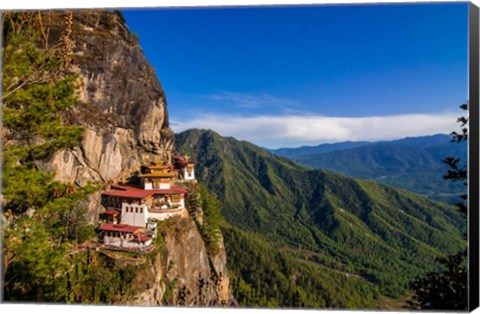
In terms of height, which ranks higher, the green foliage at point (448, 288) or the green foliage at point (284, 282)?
the green foliage at point (448, 288)

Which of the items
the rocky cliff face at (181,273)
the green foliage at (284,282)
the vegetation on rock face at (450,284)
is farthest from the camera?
the green foliage at (284,282)

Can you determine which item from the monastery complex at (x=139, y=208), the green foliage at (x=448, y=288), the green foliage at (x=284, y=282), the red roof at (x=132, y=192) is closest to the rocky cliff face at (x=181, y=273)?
the monastery complex at (x=139, y=208)

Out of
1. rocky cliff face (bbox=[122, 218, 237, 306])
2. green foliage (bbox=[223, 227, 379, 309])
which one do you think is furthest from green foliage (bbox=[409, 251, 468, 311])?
green foliage (bbox=[223, 227, 379, 309])

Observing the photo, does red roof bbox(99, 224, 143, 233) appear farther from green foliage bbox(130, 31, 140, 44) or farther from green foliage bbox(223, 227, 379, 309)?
green foliage bbox(223, 227, 379, 309)

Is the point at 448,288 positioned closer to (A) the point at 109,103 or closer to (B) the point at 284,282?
(A) the point at 109,103

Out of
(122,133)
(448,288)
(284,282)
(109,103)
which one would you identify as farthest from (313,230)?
(448,288)

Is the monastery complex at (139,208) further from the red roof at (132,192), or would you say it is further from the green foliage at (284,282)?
the green foliage at (284,282)
